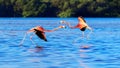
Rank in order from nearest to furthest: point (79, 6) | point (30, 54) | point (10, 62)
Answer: point (10, 62) → point (30, 54) → point (79, 6)

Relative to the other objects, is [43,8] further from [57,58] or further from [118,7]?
[57,58]

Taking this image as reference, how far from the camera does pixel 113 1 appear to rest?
15050 centimetres

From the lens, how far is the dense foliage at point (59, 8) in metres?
150

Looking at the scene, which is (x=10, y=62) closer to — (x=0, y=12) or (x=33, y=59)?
(x=33, y=59)

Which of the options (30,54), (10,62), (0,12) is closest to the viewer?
(10,62)

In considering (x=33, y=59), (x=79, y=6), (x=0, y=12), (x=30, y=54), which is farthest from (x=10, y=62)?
(x=0, y=12)

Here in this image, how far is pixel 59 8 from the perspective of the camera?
160m

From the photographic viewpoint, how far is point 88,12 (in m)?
153

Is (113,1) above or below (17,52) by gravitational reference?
above

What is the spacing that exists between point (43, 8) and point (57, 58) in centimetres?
13027

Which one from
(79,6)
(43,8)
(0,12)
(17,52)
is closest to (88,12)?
(79,6)

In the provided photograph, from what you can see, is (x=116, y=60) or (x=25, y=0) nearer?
(x=116, y=60)

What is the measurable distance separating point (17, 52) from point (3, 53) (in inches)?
36.9

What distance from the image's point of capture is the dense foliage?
150 meters
